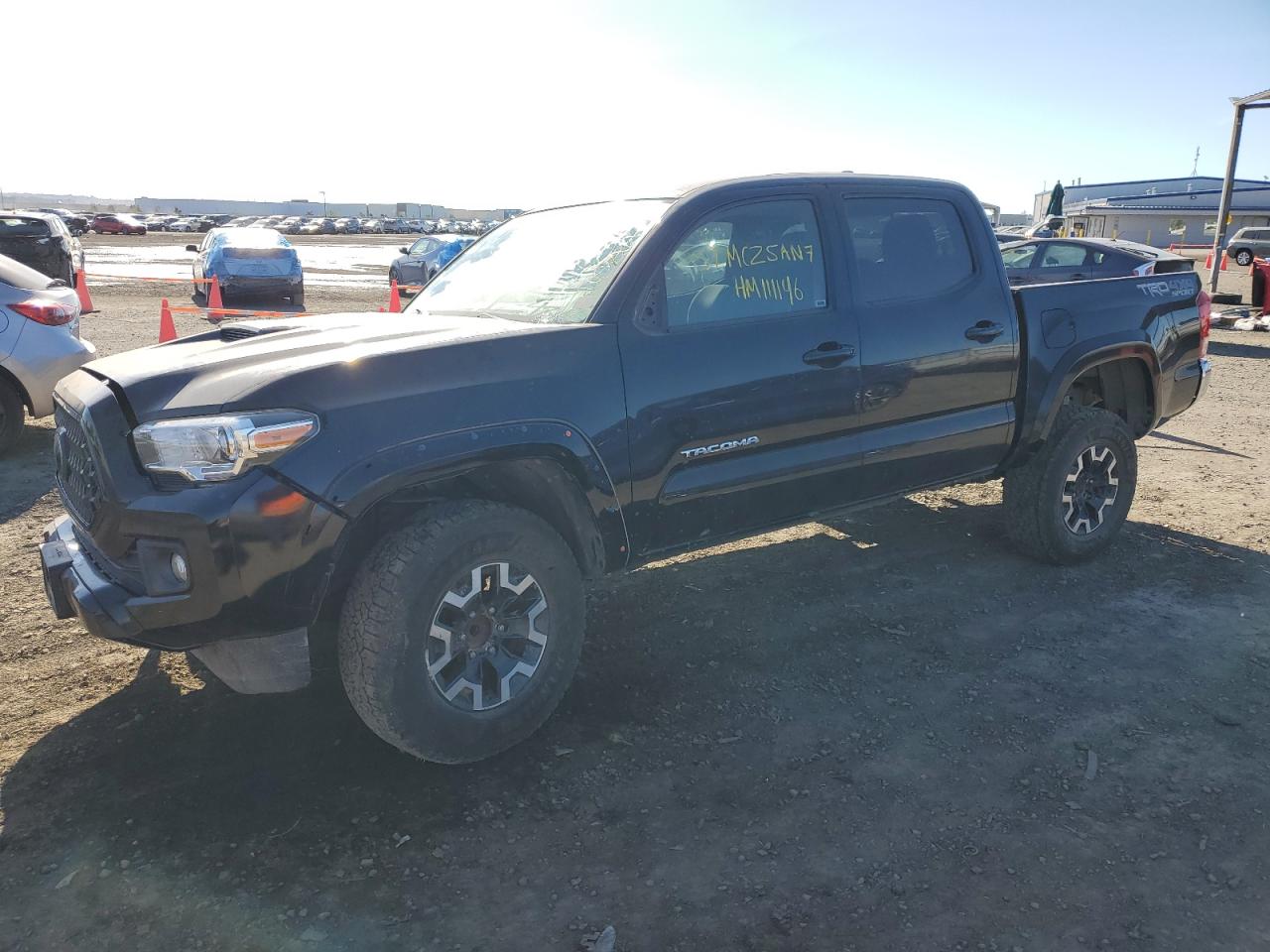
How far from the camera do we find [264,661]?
117 inches

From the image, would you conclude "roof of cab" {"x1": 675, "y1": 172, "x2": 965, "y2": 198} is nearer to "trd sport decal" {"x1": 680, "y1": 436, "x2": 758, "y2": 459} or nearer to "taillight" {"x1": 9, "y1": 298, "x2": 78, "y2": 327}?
"trd sport decal" {"x1": 680, "y1": 436, "x2": 758, "y2": 459}

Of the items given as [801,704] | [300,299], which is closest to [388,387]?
[801,704]

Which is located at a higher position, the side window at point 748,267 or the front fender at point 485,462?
the side window at point 748,267

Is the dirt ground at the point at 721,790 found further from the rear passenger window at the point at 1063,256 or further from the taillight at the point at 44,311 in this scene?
the rear passenger window at the point at 1063,256

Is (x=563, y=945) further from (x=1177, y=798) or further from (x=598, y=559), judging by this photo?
(x=1177, y=798)

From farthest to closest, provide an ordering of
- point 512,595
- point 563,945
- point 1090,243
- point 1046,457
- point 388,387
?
1. point 1090,243
2. point 1046,457
3. point 512,595
4. point 388,387
5. point 563,945

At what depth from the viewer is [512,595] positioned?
3.28m

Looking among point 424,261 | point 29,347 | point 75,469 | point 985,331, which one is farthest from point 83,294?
point 985,331

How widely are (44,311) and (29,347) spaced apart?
302 mm

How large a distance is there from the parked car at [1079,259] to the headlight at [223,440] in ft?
40.2

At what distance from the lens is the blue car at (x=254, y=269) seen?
55.5 feet

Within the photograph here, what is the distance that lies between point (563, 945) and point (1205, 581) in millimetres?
4243

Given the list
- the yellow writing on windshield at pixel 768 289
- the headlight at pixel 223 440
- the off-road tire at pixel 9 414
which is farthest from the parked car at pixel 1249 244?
the headlight at pixel 223 440

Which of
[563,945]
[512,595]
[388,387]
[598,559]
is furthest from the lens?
[598,559]
